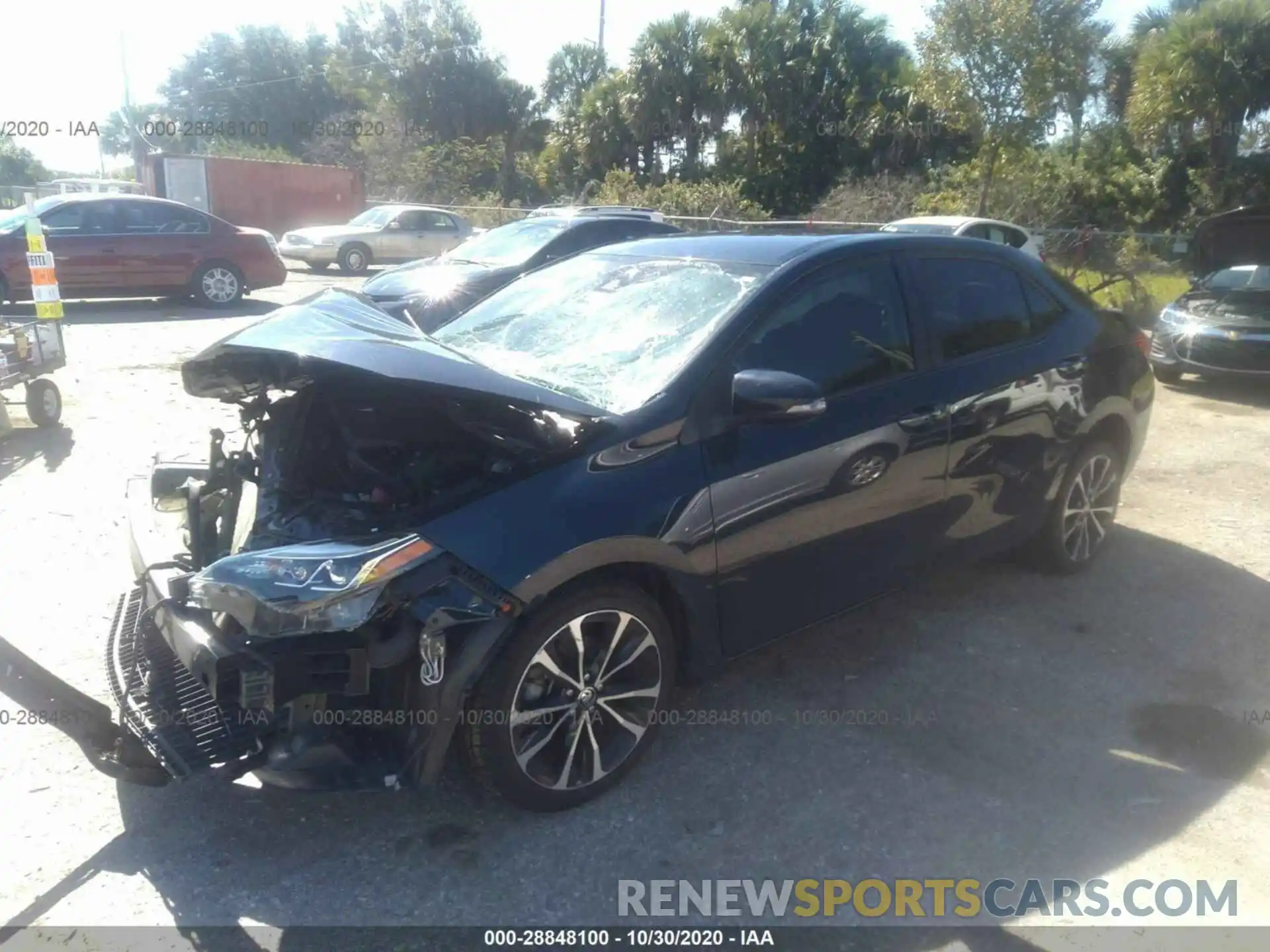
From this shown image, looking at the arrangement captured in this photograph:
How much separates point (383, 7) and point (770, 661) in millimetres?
45467

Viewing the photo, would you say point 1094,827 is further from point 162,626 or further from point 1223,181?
point 1223,181

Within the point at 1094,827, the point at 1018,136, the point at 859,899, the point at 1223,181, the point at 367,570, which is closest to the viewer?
the point at 367,570

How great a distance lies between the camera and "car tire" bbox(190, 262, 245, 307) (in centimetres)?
1470

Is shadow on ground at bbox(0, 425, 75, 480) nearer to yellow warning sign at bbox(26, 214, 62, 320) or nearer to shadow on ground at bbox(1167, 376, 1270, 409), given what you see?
yellow warning sign at bbox(26, 214, 62, 320)

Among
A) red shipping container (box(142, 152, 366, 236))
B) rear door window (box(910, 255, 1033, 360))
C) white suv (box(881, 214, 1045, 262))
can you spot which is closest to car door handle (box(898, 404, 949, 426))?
rear door window (box(910, 255, 1033, 360))

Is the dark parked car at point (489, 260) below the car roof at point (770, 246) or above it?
below

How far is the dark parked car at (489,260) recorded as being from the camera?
1033 cm

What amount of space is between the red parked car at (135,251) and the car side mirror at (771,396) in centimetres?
1291

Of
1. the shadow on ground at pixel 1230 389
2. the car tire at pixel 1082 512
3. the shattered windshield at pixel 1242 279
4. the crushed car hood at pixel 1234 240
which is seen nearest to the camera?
the car tire at pixel 1082 512

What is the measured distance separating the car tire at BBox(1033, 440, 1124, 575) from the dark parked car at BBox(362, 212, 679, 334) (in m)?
5.59

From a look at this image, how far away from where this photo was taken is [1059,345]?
4.97 meters

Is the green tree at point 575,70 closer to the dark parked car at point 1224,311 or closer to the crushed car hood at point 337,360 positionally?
the dark parked car at point 1224,311

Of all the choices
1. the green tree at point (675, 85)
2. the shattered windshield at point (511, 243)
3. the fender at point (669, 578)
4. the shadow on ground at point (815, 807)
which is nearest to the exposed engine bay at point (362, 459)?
the fender at point (669, 578)

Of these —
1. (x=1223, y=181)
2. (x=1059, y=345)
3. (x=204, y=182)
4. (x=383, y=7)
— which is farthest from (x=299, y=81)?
(x=1059, y=345)
